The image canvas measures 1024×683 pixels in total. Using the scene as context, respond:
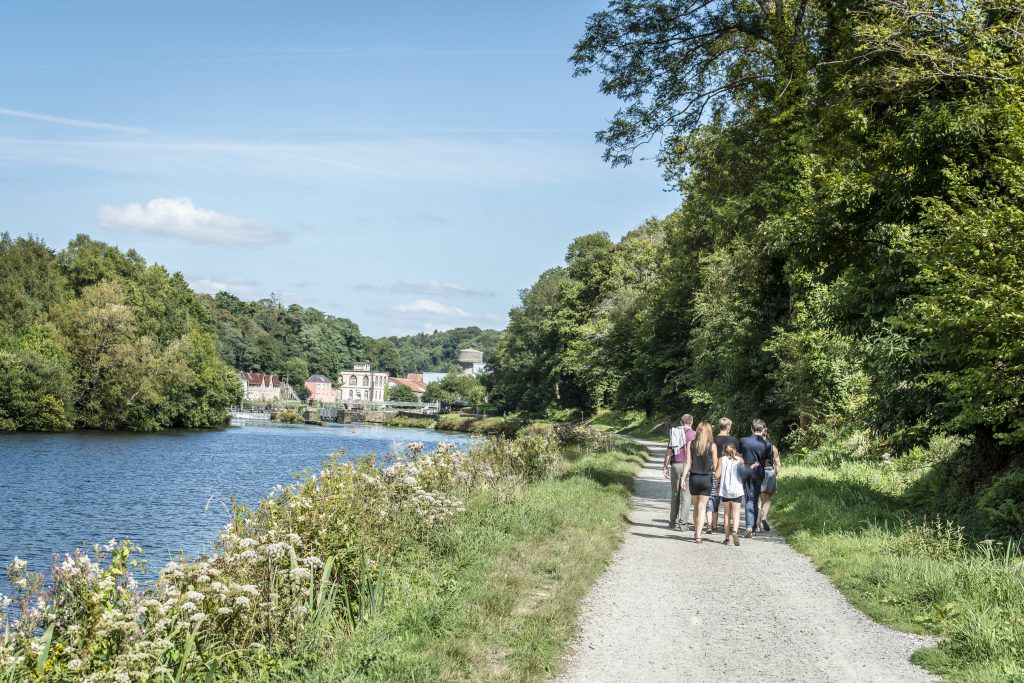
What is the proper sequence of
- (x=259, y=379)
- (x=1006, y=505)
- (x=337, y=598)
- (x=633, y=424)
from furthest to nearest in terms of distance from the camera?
(x=259, y=379)
(x=633, y=424)
(x=1006, y=505)
(x=337, y=598)

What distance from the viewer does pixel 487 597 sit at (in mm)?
7992

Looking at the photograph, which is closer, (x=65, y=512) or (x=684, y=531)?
(x=684, y=531)

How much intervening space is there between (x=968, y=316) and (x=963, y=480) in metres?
4.67

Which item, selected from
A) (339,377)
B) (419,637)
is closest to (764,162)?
(419,637)

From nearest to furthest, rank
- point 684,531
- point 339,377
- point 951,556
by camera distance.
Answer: point 951,556, point 684,531, point 339,377

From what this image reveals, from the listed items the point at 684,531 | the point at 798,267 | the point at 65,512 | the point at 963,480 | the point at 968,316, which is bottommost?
the point at 65,512

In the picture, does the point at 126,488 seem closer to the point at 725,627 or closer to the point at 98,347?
the point at 725,627

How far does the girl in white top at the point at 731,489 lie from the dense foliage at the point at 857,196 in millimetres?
2963

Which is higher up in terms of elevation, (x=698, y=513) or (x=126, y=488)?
(x=698, y=513)

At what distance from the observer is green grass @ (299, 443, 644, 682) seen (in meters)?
6.37

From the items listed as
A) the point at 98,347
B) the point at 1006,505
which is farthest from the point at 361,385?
the point at 1006,505

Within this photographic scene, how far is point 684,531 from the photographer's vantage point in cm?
1416

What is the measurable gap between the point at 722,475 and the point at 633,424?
167ft

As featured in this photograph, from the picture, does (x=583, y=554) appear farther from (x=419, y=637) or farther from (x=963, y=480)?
(x=963, y=480)
